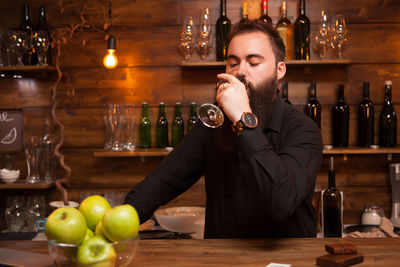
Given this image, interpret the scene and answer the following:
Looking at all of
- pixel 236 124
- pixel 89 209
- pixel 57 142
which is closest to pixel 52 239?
pixel 89 209

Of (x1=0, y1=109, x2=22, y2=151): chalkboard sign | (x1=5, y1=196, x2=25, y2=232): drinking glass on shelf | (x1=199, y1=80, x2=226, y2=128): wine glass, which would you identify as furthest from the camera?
(x1=0, y1=109, x2=22, y2=151): chalkboard sign

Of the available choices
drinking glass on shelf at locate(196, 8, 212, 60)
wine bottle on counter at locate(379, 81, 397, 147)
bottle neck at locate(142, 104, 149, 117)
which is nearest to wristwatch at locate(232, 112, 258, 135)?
drinking glass on shelf at locate(196, 8, 212, 60)

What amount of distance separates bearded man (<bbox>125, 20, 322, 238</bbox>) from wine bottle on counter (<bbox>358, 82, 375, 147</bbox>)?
113 cm

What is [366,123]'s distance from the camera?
267 cm

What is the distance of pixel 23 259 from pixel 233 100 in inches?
27.8

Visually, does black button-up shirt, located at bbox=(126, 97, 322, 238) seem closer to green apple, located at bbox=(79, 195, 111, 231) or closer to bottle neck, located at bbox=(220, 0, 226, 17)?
green apple, located at bbox=(79, 195, 111, 231)

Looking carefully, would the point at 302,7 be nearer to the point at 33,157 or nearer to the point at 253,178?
the point at 253,178

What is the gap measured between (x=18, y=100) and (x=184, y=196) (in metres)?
1.22

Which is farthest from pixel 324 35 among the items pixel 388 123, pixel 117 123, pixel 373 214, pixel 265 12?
pixel 117 123

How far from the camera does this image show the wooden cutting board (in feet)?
3.52

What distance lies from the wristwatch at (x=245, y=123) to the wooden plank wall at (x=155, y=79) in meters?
1.46

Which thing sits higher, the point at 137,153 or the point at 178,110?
the point at 178,110

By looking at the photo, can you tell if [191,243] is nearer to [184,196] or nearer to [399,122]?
[184,196]

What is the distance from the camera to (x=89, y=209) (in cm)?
97
